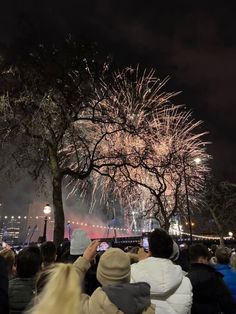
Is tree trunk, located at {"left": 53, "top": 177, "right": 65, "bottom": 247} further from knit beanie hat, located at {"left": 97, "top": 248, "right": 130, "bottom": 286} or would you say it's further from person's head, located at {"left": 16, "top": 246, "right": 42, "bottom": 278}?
knit beanie hat, located at {"left": 97, "top": 248, "right": 130, "bottom": 286}

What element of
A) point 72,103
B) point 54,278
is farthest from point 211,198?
point 54,278

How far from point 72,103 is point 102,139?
3744mm

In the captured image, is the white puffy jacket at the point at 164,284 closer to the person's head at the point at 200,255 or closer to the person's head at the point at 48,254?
the person's head at the point at 200,255

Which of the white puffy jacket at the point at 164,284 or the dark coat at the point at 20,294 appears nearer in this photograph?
the white puffy jacket at the point at 164,284

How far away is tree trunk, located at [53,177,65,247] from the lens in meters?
20.6

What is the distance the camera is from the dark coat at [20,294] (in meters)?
4.61

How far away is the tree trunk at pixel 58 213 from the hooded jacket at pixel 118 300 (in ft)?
58.2

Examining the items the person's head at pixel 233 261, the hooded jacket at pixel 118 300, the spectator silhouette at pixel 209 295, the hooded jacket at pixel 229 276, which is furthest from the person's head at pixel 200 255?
the hooded jacket at pixel 118 300

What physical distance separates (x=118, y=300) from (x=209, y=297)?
265cm

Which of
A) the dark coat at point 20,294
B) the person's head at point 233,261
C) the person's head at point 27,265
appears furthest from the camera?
the person's head at point 233,261

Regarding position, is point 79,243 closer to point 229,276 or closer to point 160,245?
point 160,245

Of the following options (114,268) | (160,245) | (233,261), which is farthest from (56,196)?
(114,268)

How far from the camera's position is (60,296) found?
227 centimetres

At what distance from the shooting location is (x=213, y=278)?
17.2 feet
